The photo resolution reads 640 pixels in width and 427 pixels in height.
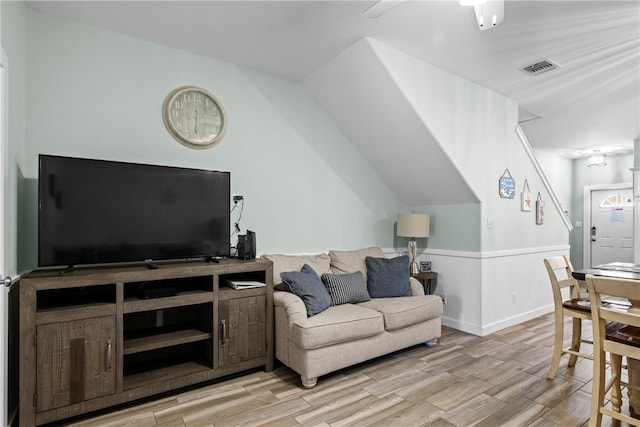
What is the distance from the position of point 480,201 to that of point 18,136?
13.4 feet

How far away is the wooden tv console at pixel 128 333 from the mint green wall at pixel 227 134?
2.01 ft

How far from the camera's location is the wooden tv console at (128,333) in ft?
6.73

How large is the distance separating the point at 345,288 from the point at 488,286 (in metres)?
1.75

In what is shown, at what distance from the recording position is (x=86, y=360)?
2.19 meters

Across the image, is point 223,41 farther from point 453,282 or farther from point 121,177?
point 453,282

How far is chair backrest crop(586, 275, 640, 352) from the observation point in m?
1.82

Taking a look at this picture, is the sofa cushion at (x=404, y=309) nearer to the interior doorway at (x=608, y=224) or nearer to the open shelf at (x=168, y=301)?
the open shelf at (x=168, y=301)

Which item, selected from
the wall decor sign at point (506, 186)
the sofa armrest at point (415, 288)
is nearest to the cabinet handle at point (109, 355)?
the sofa armrest at point (415, 288)

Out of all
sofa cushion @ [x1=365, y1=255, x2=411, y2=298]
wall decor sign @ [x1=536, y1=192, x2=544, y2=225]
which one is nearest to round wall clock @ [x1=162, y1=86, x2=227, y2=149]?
sofa cushion @ [x1=365, y1=255, x2=411, y2=298]

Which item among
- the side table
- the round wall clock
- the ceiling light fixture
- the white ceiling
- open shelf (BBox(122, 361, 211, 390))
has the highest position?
the white ceiling

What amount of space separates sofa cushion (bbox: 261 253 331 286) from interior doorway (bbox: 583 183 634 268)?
6.56m

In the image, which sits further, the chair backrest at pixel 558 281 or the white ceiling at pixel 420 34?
the chair backrest at pixel 558 281

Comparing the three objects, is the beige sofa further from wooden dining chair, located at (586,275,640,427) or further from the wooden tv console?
wooden dining chair, located at (586,275,640,427)

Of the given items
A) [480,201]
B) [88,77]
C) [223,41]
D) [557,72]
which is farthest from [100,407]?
[557,72]
